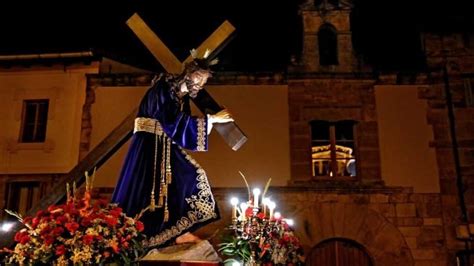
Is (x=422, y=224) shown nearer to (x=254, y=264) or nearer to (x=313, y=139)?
(x=313, y=139)

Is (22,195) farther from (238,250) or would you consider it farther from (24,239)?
(24,239)

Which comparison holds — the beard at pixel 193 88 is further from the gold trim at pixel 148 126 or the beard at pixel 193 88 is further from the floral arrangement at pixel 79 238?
the floral arrangement at pixel 79 238

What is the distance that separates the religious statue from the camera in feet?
16.0

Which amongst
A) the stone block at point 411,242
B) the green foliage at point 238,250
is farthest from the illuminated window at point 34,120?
the stone block at point 411,242

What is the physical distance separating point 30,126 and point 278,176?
217 inches

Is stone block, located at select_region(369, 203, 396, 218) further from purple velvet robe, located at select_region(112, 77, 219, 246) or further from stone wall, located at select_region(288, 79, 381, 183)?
purple velvet robe, located at select_region(112, 77, 219, 246)

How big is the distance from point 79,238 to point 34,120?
315 inches

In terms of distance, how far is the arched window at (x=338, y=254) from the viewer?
9.99 metres

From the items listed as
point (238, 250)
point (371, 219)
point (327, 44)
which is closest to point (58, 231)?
point (238, 250)

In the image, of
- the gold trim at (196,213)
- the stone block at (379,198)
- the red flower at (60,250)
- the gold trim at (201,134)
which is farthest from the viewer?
the stone block at (379,198)

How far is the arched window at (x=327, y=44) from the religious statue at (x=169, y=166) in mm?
6431

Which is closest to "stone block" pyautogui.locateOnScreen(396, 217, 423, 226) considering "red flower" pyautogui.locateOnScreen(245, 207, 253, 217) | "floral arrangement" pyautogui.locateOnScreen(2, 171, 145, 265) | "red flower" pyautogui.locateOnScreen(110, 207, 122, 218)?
"red flower" pyautogui.locateOnScreen(245, 207, 253, 217)

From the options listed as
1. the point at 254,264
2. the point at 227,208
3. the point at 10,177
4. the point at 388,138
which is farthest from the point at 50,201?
the point at 388,138

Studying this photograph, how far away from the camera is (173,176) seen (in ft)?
16.8
